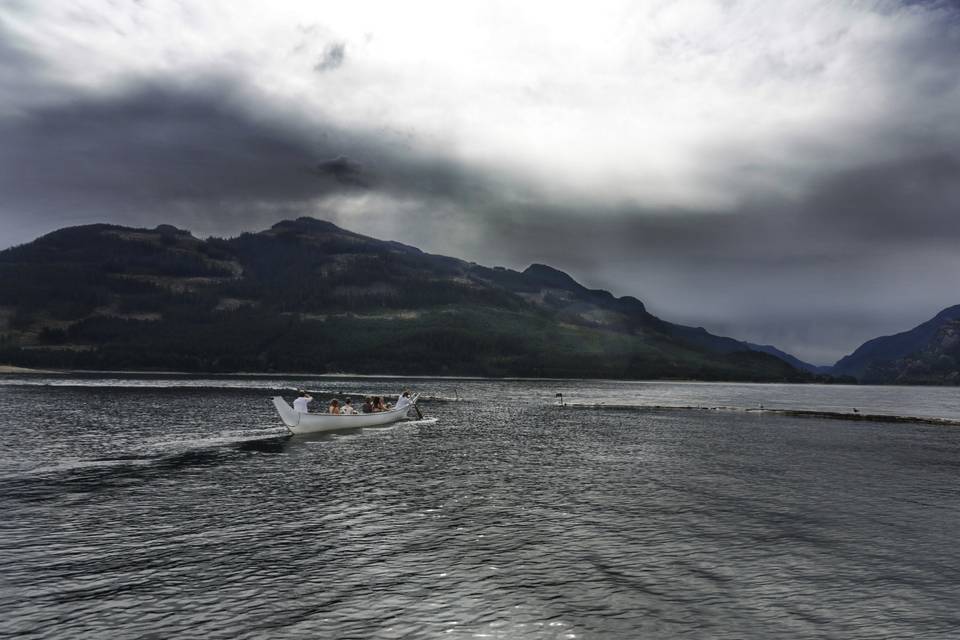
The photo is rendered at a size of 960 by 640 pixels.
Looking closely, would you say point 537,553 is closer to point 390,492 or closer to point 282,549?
point 282,549

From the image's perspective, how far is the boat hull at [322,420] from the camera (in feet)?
255

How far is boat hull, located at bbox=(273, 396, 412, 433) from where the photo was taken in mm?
77875

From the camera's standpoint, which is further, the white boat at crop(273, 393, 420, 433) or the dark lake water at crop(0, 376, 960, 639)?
the white boat at crop(273, 393, 420, 433)

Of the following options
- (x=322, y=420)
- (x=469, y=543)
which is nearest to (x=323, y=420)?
(x=322, y=420)

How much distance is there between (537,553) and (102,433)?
7090 centimetres

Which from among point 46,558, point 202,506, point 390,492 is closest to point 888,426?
point 390,492

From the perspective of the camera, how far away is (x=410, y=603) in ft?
72.8

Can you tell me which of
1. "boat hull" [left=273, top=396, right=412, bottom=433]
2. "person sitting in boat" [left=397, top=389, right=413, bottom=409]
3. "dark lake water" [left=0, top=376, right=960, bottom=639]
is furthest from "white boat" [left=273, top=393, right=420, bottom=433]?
"dark lake water" [left=0, top=376, right=960, bottom=639]

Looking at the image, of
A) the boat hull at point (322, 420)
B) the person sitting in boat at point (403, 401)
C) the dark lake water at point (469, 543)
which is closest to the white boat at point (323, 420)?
the boat hull at point (322, 420)

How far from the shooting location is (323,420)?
82.6 metres

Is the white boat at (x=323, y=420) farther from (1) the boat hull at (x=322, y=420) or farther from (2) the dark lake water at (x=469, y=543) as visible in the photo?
(2) the dark lake water at (x=469, y=543)

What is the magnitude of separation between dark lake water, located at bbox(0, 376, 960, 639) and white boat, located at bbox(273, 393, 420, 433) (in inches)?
455

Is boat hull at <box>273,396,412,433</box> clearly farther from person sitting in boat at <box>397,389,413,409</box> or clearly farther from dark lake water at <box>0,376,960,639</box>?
dark lake water at <box>0,376,960,639</box>

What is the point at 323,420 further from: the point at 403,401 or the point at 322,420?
the point at 403,401
